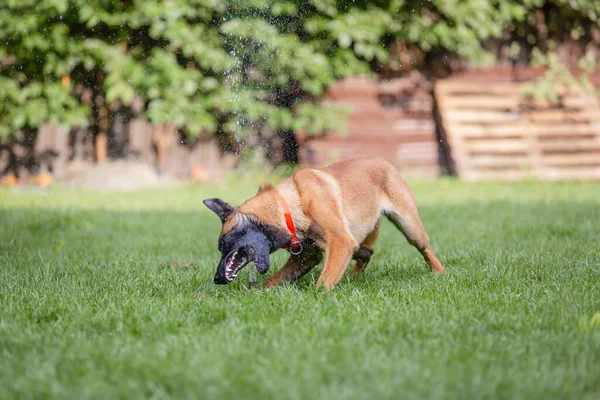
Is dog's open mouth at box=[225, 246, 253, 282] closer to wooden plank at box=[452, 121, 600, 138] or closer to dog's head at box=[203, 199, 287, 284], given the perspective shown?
dog's head at box=[203, 199, 287, 284]

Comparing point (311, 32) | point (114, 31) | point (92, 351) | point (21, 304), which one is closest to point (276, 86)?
point (311, 32)

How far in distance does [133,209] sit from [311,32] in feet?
14.7

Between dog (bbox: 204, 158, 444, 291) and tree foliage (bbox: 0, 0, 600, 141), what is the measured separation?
6.34 metres

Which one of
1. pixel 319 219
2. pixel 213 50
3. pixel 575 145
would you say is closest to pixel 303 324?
pixel 319 219

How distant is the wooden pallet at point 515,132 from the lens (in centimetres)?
1084

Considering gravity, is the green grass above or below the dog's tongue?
below

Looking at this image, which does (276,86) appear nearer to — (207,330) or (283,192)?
(283,192)

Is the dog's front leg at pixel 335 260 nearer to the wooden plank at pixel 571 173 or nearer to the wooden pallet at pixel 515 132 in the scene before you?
the wooden pallet at pixel 515 132

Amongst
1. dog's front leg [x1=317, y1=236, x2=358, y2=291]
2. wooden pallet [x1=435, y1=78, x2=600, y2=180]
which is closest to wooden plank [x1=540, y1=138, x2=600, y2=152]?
wooden pallet [x1=435, y1=78, x2=600, y2=180]

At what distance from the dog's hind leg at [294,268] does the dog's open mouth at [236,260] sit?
0.49 metres

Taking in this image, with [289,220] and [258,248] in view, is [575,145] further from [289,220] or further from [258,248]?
[258,248]

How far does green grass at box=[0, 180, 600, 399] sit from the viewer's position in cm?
203

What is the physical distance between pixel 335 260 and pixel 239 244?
558mm

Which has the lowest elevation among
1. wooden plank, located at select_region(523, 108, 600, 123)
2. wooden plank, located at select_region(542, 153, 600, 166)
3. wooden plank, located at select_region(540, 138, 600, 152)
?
wooden plank, located at select_region(542, 153, 600, 166)
